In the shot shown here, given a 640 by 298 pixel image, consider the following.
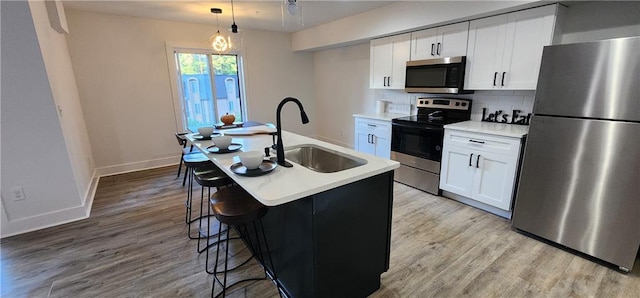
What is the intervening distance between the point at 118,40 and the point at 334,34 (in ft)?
10.3

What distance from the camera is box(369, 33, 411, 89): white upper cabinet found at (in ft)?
12.0

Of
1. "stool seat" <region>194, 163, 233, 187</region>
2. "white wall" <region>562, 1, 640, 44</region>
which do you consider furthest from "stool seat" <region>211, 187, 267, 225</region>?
"white wall" <region>562, 1, 640, 44</region>

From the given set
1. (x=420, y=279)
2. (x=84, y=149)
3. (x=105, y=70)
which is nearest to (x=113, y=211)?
(x=84, y=149)

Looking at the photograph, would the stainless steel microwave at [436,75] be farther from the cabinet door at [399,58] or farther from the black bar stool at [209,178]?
the black bar stool at [209,178]

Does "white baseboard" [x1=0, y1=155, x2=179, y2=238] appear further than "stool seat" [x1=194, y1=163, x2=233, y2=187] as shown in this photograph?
Yes

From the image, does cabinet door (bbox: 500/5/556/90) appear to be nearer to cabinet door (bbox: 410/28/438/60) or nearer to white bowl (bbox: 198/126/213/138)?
cabinet door (bbox: 410/28/438/60)

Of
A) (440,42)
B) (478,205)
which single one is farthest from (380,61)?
(478,205)

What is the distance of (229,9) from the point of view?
3.67 metres

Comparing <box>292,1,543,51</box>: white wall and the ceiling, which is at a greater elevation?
the ceiling

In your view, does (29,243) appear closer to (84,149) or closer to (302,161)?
(84,149)

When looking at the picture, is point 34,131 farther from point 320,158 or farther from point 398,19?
point 398,19

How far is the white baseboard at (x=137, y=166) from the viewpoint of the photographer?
4094 millimetres

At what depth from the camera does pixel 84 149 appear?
3.47m

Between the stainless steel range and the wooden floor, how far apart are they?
531mm
